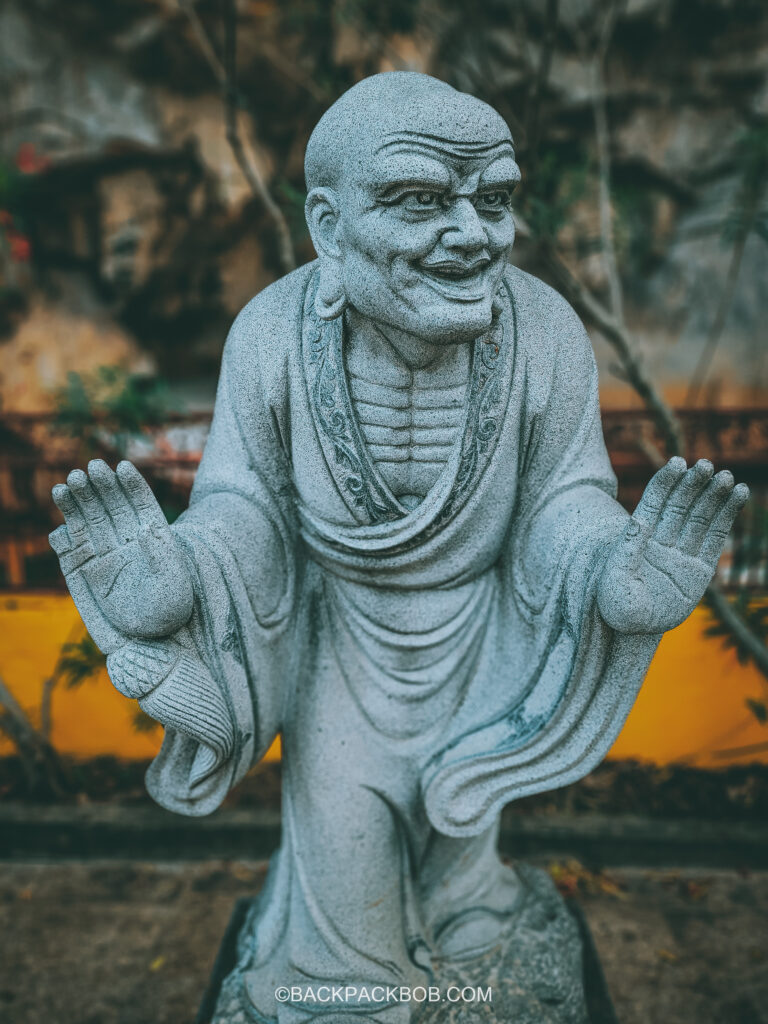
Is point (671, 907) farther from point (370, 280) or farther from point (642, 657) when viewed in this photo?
point (370, 280)

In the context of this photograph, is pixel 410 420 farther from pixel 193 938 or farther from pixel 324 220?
pixel 193 938

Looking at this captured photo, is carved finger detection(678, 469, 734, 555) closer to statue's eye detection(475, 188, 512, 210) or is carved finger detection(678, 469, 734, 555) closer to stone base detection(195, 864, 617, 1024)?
statue's eye detection(475, 188, 512, 210)

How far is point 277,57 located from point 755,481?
14.7 ft

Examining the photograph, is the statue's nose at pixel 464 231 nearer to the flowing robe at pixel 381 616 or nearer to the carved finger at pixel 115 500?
the flowing robe at pixel 381 616

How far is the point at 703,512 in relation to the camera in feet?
5.88

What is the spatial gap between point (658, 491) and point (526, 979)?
1.46 m

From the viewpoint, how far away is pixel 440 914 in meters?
2.50

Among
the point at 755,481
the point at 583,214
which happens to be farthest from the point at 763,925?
the point at 583,214

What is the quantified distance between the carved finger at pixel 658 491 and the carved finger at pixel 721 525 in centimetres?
11

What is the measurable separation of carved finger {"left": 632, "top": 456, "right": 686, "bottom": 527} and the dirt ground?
232cm

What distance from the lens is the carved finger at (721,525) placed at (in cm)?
177

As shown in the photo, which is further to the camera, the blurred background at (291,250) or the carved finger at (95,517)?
the blurred background at (291,250)

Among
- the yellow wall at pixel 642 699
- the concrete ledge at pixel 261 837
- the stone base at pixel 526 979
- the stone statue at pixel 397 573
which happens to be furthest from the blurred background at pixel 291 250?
the stone statue at pixel 397 573

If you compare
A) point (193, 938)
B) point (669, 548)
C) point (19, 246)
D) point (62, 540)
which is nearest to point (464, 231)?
point (669, 548)
